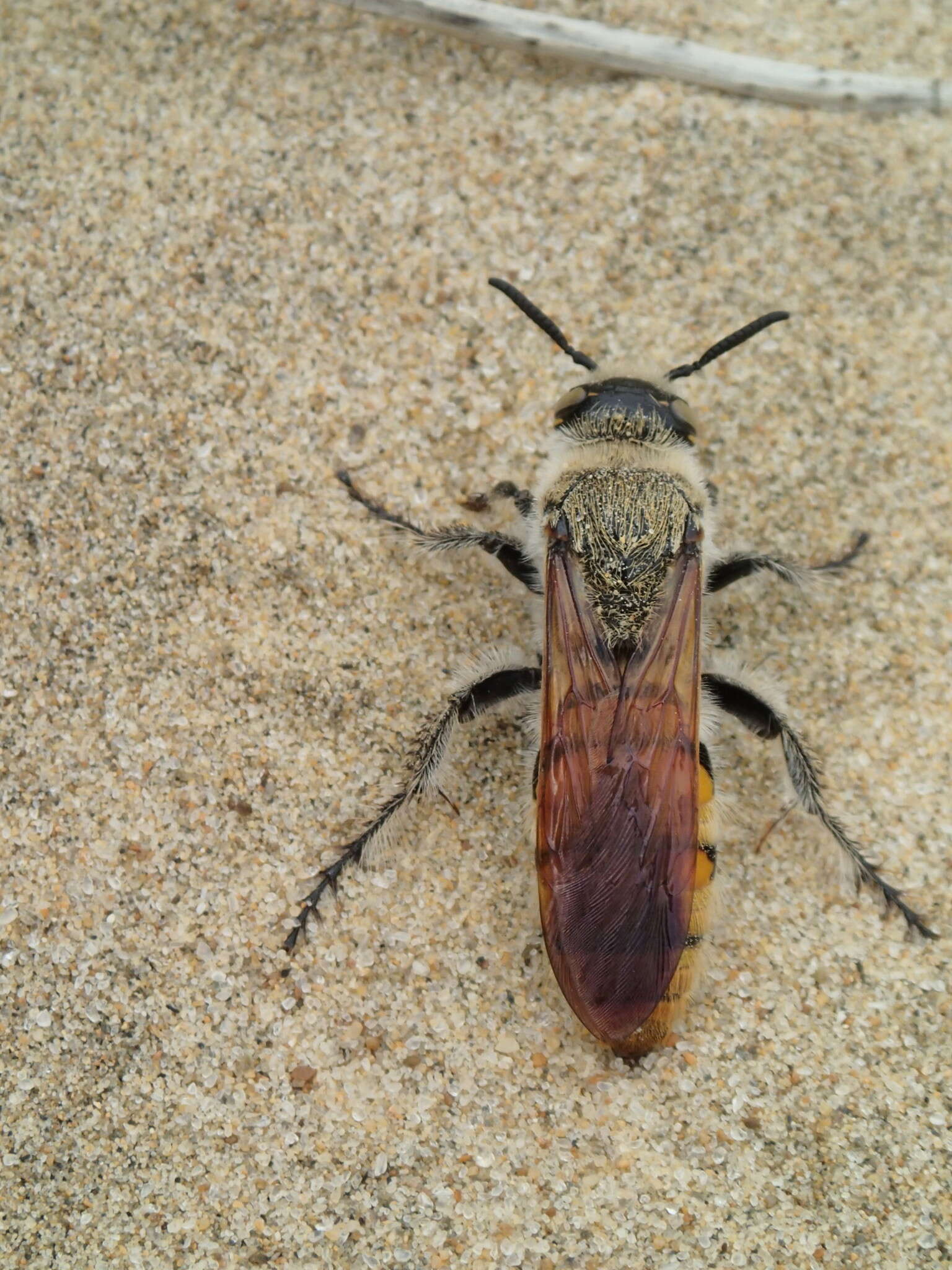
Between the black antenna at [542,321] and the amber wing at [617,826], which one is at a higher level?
the black antenna at [542,321]

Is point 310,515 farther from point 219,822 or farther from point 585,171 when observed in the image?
point 585,171

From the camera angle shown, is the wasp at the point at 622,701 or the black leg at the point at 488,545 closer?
the wasp at the point at 622,701

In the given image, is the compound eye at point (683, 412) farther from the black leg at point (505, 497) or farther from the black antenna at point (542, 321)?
the black leg at point (505, 497)

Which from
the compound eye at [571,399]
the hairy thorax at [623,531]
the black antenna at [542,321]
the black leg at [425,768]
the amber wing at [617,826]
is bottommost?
the black leg at [425,768]

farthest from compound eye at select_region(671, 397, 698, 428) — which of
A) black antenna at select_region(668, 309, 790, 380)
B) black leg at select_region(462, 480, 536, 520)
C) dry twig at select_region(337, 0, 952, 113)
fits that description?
dry twig at select_region(337, 0, 952, 113)

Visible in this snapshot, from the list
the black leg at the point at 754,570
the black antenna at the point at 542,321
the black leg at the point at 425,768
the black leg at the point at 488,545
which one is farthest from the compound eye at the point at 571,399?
the black leg at the point at 425,768

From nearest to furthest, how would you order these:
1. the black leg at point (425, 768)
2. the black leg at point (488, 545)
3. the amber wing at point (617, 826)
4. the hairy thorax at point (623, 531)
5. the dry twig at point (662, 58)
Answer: the amber wing at point (617, 826) → the hairy thorax at point (623, 531) → the black leg at point (425, 768) → the black leg at point (488, 545) → the dry twig at point (662, 58)

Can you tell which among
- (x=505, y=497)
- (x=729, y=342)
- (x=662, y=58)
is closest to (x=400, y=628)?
(x=505, y=497)

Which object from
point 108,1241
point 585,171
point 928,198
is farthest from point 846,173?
point 108,1241
